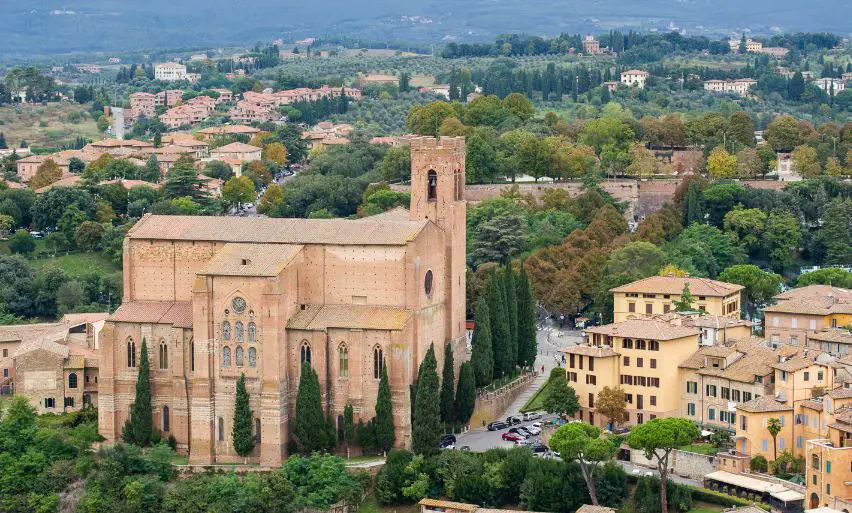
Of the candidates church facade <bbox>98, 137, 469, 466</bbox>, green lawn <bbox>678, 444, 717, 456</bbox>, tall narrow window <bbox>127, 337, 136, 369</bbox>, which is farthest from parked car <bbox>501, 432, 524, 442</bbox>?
tall narrow window <bbox>127, 337, 136, 369</bbox>

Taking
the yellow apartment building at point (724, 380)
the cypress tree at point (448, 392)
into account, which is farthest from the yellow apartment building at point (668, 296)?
the cypress tree at point (448, 392)

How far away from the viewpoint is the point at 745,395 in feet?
188

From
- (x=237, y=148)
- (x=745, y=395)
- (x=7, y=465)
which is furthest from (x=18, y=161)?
(x=745, y=395)

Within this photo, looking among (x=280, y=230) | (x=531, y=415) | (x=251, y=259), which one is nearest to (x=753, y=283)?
(x=531, y=415)

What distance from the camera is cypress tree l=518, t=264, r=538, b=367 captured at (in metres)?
68.5

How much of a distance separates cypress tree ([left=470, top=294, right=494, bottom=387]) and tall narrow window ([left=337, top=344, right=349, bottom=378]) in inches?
283

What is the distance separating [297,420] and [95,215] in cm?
3922

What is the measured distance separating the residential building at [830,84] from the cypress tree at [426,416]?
102 metres

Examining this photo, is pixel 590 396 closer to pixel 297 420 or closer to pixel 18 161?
pixel 297 420

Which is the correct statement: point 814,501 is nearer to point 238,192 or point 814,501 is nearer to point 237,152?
point 238,192

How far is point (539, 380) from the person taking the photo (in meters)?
68.2

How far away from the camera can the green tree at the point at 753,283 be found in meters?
73.5

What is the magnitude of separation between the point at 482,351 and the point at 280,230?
9083 mm

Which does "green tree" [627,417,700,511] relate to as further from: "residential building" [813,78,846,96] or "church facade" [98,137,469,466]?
"residential building" [813,78,846,96]
